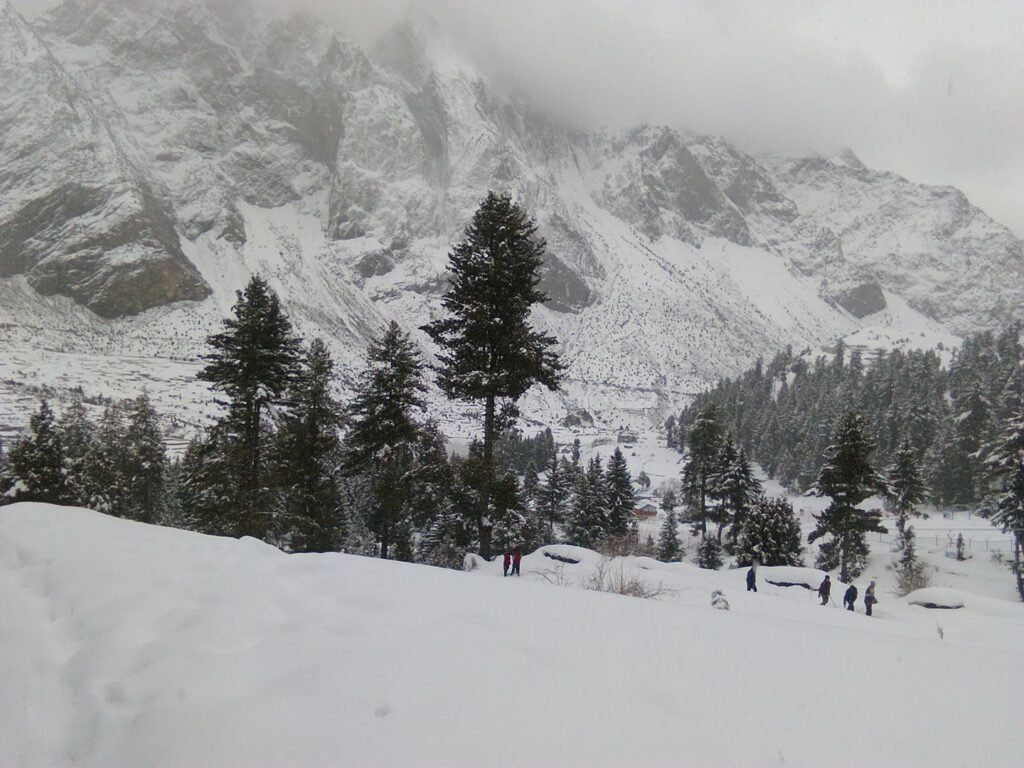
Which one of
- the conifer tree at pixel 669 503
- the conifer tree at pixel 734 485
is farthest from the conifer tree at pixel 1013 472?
the conifer tree at pixel 669 503

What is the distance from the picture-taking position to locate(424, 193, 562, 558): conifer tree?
45.4ft

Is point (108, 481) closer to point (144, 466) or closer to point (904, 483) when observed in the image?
point (144, 466)

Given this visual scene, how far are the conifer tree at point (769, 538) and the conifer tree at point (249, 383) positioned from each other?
27453 millimetres

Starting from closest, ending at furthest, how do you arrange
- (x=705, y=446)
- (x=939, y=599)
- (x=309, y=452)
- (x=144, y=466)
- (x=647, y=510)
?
(x=939, y=599) → (x=309, y=452) → (x=144, y=466) → (x=705, y=446) → (x=647, y=510)

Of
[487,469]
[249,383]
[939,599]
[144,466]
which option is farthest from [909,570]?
[144,466]

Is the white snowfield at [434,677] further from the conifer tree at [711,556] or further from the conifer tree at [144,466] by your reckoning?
the conifer tree at [144,466]

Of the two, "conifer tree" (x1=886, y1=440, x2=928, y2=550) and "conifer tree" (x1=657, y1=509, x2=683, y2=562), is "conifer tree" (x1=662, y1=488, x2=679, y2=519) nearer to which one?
"conifer tree" (x1=657, y1=509, x2=683, y2=562)

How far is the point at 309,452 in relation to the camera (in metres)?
21.8

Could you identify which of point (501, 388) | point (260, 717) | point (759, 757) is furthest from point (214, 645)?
point (501, 388)

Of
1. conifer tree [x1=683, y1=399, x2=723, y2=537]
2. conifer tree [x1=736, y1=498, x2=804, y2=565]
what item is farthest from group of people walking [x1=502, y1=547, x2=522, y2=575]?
conifer tree [x1=683, y1=399, x2=723, y2=537]

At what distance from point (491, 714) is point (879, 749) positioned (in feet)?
7.59

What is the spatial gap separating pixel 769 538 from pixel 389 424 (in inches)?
978

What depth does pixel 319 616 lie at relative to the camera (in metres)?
4.71

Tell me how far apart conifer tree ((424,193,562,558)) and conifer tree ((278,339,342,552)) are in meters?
8.97
